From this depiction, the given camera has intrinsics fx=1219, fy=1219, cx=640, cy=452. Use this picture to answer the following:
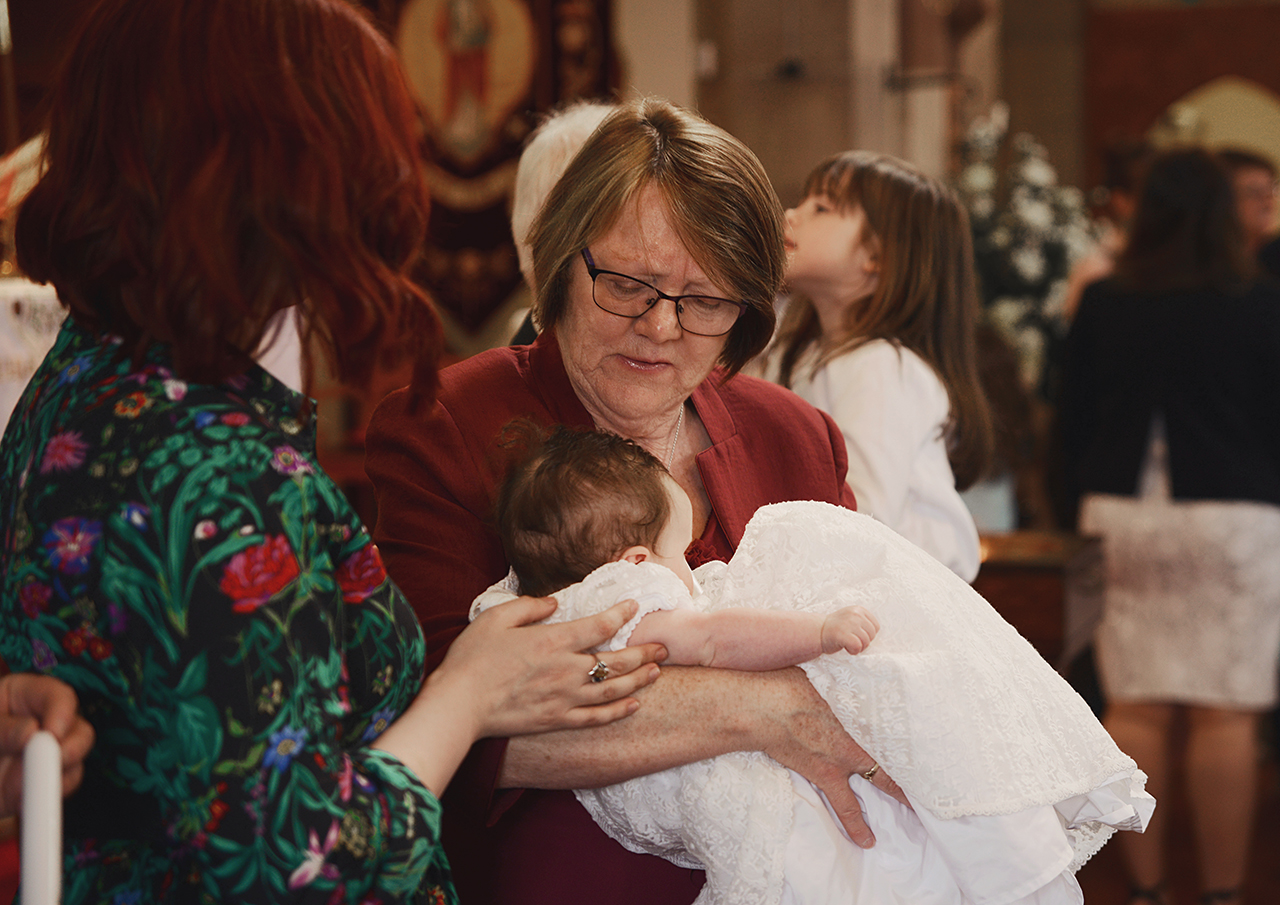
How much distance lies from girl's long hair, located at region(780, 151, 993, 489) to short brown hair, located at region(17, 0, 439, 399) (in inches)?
63.9

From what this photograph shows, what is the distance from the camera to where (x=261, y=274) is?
1.18m

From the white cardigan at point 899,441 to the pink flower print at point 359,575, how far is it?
1.39 m

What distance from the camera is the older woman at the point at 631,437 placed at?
159 centimetres

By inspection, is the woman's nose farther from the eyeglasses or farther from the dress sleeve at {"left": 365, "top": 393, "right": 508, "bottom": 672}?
the dress sleeve at {"left": 365, "top": 393, "right": 508, "bottom": 672}

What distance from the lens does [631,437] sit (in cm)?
196

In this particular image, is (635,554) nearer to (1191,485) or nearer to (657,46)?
(1191,485)

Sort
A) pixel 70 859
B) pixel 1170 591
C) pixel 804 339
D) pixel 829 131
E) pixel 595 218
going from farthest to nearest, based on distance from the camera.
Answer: pixel 829 131, pixel 1170 591, pixel 804 339, pixel 595 218, pixel 70 859

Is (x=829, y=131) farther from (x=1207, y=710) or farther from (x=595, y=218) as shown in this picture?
(x=595, y=218)

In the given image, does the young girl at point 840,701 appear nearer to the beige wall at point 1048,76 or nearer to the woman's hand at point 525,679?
the woman's hand at point 525,679

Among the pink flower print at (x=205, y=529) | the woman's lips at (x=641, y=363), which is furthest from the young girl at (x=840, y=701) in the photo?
the pink flower print at (x=205, y=529)

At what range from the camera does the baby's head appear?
164cm

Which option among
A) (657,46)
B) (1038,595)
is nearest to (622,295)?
(1038,595)

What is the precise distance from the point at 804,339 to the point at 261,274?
199 cm

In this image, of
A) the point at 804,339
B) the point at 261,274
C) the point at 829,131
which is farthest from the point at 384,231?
the point at 829,131
